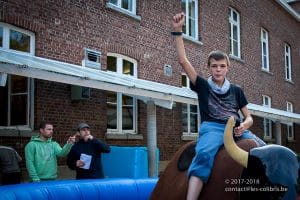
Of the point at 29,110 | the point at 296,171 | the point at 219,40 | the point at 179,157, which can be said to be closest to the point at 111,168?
the point at 29,110

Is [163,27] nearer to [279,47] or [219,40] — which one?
[219,40]

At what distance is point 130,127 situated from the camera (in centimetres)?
1348

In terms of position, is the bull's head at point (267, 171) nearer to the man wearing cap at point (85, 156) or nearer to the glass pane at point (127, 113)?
the man wearing cap at point (85, 156)

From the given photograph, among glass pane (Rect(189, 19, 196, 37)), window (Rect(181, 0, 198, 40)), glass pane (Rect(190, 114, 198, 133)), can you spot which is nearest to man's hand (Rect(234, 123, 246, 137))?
glass pane (Rect(190, 114, 198, 133))

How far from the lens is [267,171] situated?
2934 millimetres

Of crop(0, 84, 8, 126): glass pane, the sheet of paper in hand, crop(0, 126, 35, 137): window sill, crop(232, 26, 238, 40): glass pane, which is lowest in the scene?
the sheet of paper in hand

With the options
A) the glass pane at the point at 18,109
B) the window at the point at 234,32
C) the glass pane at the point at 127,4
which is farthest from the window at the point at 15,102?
the window at the point at 234,32

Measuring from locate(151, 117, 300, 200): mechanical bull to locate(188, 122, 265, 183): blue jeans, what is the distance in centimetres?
5

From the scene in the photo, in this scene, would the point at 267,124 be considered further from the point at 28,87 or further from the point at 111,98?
the point at 28,87

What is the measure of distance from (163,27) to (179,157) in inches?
458

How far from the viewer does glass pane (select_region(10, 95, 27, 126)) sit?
33.9 feet

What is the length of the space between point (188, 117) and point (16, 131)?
300 inches

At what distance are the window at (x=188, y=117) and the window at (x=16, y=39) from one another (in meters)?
6.63

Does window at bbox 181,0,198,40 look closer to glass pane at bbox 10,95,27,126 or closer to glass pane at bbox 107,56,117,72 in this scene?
glass pane at bbox 107,56,117,72
